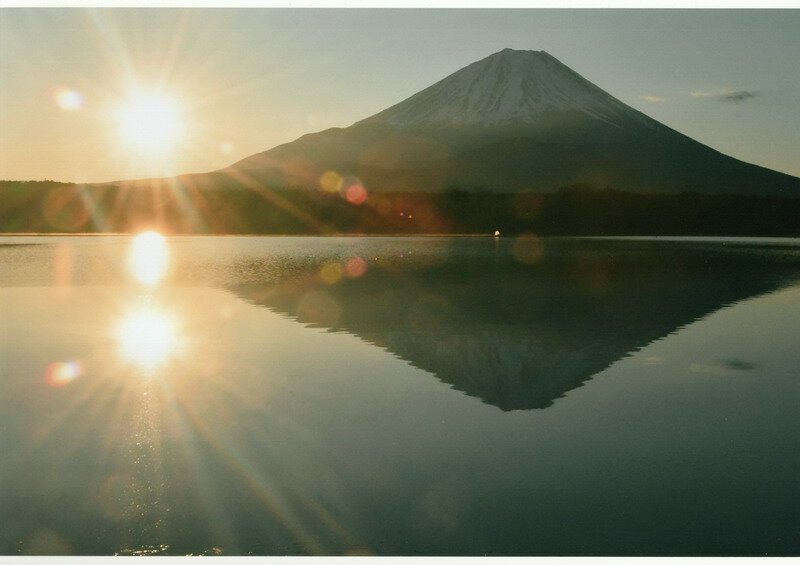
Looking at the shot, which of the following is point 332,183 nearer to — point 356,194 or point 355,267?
point 356,194

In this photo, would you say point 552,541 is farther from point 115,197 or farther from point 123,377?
point 115,197

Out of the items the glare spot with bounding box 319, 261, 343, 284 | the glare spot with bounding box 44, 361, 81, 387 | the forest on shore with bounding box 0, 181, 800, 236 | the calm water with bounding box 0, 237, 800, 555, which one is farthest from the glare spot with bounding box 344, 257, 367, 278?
the forest on shore with bounding box 0, 181, 800, 236

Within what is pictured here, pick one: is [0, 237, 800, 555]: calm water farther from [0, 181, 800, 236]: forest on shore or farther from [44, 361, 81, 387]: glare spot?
[0, 181, 800, 236]: forest on shore

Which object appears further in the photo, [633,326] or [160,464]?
[633,326]

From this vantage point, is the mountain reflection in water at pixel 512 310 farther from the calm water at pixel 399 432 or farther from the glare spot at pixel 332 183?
the glare spot at pixel 332 183

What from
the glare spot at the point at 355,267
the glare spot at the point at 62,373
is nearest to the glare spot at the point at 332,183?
the glare spot at the point at 355,267

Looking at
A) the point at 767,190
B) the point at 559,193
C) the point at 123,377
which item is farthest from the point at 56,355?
the point at 767,190
